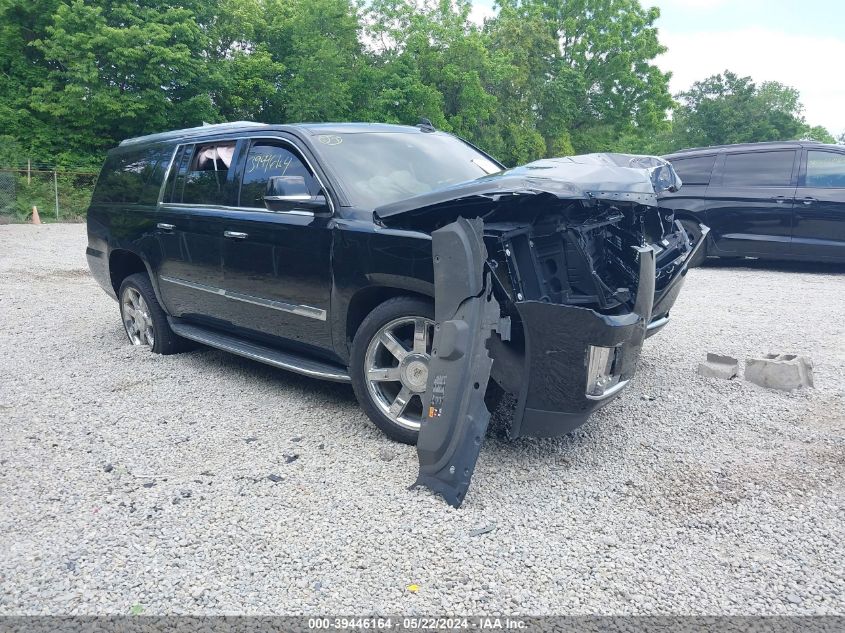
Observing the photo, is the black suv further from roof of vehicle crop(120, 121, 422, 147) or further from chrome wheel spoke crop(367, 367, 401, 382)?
chrome wheel spoke crop(367, 367, 401, 382)

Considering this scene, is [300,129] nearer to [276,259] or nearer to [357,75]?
[276,259]

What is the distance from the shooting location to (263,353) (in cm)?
485

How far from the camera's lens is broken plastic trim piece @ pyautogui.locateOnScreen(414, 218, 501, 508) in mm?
3348

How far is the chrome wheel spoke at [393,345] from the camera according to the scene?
12.8ft

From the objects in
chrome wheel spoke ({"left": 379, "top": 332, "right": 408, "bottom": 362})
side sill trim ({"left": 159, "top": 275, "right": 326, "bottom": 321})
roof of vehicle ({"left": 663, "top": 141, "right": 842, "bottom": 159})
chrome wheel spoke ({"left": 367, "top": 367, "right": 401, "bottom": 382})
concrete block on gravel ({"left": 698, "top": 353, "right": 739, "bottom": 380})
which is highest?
roof of vehicle ({"left": 663, "top": 141, "right": 842, "bottom": 159})

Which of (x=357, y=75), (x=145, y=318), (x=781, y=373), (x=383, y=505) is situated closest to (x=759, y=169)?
(x=781, y=373)

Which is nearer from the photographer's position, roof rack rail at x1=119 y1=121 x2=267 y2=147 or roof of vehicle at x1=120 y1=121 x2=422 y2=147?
roof of vehicle at x1=120 y1=121 x2=422 y2=147

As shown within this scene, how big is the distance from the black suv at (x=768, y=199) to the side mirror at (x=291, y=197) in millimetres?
6549

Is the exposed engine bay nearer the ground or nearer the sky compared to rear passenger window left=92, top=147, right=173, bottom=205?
nearer the ground

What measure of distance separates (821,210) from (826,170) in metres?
0.68

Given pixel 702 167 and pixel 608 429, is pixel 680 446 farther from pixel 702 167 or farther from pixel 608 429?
pixel 702 167

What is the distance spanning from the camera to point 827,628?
242cm

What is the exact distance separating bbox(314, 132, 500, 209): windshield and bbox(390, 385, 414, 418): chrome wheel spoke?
1144 mm

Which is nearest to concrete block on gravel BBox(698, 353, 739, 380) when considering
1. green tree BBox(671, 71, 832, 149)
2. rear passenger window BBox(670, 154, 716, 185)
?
rear passenger window BBox(670, 154, 716, 185)
